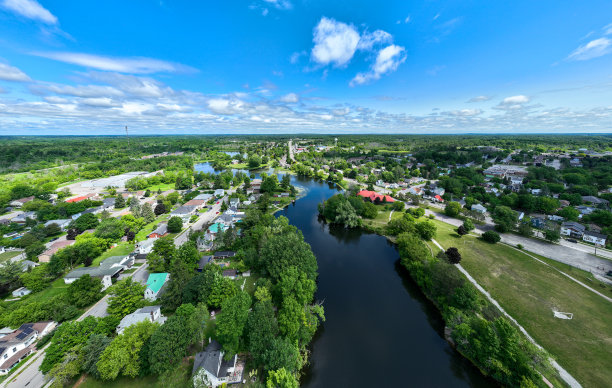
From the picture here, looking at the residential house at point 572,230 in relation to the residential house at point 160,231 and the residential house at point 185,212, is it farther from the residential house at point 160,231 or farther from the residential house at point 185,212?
the residential house at point 160,231

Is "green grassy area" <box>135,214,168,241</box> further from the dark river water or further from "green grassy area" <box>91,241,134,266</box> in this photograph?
the dark river water

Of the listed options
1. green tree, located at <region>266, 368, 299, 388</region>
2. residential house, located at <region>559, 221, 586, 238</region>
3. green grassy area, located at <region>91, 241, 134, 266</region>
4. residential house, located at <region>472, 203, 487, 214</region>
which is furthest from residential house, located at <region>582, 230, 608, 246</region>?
green grassy area, located at <region>91, 241, 134, 266</region>

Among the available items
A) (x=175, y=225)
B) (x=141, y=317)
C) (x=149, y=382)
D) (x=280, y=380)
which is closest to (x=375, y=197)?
(x=175, y=225)

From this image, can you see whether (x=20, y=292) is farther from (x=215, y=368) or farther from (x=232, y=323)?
(x=232, y=323)

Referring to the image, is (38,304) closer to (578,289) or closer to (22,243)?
(22,243)

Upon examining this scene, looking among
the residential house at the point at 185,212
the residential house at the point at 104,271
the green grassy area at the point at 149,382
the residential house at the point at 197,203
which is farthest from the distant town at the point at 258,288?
the residential house at the point at 185,212
